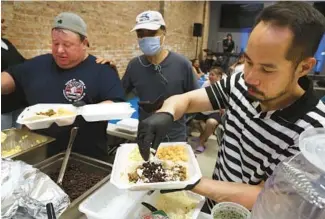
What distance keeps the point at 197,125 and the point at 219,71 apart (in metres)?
0.97

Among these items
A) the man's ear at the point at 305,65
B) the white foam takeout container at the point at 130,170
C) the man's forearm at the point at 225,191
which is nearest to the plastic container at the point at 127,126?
the white foam takeout container at the point at 130,170

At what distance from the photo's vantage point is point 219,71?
13.0 feet

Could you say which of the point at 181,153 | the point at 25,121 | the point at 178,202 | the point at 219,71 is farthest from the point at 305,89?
the point at 219,71

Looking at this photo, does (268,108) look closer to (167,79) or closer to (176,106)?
(176,106)

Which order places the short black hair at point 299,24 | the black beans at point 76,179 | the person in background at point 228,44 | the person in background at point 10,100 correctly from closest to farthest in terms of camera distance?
1. the short black hair at point 299,24
2. the black beans at point 76,179
3. the person in background at point 10,100
4. the person in background at point 228,44

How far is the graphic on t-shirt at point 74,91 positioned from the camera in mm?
1510

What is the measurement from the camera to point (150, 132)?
930 millimetres

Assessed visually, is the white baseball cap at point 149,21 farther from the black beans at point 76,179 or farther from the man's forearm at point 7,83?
the black beans at point 76,179

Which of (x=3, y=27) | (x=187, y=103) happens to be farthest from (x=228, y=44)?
(x=187, y=103)

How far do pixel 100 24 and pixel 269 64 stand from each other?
3174 millimetres

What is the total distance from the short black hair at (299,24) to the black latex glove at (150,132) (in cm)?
48

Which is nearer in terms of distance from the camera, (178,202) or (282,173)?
(282,173)

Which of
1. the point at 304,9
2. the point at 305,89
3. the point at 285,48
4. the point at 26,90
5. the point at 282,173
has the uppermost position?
the point at 304,9

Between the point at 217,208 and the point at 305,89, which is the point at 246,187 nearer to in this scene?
Answer: the point at 217,208
